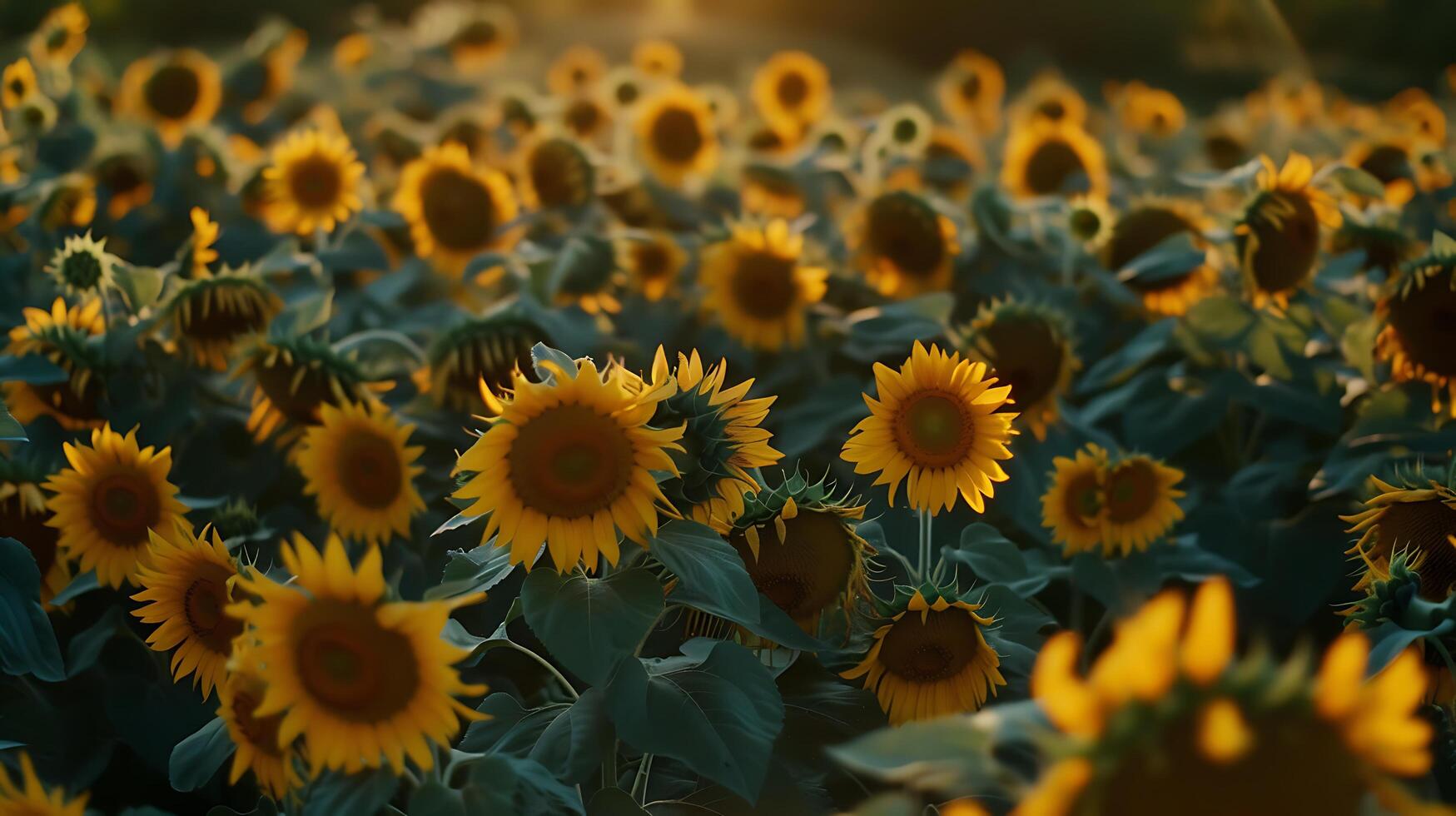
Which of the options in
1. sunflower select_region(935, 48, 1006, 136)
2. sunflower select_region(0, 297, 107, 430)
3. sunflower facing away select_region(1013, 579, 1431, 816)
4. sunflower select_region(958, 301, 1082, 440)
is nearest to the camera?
sunflower facing away select_region(1013, 579, 1431, 816)

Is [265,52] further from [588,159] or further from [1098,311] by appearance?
[1098,311]

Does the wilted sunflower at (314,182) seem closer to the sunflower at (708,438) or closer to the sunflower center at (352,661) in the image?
the sunflower at (708,438)

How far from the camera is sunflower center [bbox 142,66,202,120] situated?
3.41 m

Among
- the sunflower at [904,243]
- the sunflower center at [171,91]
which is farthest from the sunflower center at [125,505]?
the sunflower center at [171,91]

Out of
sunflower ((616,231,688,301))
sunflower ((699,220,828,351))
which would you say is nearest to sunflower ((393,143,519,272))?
sunflower ((616,231,688,301))

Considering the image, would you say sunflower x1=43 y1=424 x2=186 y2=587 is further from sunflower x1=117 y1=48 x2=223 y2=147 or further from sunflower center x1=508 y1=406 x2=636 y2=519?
sunflower x1=117 y1=48 x2=223 y2=147

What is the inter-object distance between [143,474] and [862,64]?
870 cm

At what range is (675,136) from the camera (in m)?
3.31

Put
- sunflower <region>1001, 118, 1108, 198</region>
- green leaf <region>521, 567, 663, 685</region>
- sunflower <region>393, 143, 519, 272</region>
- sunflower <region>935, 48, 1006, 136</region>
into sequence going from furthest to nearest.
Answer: sunflower <region>935, 48, 1006, 136</region>
sunflower <region>1001, 118, 1108, 198</region>
sunflower <region>393, 143, 519, 272</region>
green leaf <region>521, 567, 663, 685</region>

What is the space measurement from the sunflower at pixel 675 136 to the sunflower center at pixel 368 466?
1799 millimetres

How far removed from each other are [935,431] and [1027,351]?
2.03 feet

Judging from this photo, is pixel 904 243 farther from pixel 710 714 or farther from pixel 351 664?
pixel 351 664

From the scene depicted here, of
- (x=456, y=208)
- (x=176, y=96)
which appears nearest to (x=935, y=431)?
(x=456, y=208)

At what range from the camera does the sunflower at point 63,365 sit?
6.01ft
